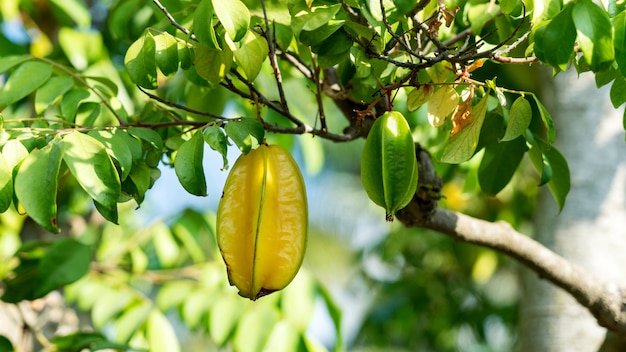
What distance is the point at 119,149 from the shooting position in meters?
1.03

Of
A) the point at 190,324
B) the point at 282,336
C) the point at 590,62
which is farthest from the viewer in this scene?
the point at 190,324

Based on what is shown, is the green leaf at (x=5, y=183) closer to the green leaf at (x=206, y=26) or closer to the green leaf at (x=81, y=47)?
the green leaf at (x=206, y=26)

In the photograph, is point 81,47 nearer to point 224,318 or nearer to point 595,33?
point 224,318

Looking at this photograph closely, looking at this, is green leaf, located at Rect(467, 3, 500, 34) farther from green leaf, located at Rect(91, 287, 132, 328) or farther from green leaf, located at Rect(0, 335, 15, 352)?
green leaf, located at Rect(91, 287, 132, 328)

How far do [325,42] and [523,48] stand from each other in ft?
1.02

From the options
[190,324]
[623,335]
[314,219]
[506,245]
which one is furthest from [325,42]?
[314,219]

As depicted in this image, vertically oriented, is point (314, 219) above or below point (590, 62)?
below

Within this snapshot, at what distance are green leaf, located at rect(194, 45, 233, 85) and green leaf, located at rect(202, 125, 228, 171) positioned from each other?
2.7 inches

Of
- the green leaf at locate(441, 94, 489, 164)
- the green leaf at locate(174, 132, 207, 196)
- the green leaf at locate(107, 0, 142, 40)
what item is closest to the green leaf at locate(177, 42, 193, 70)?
the green leaf at locate(174, 132, 207, 196)

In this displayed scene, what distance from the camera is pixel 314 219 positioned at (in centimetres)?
917

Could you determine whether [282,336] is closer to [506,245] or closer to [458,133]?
[506,245]

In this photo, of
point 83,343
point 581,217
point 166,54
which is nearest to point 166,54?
point 166,54

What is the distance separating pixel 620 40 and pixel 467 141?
231 mm

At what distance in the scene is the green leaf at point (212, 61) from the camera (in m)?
1.05
